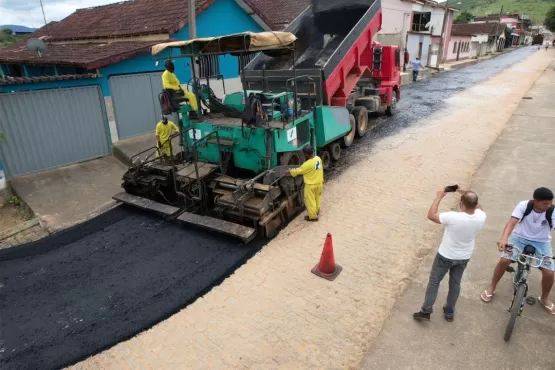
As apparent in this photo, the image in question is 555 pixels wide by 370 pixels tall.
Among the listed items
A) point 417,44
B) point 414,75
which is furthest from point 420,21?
point 414,75

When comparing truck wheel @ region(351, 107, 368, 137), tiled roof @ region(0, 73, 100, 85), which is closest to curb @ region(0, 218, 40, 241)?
tiled roof @ region(0, 73, 100, 85)

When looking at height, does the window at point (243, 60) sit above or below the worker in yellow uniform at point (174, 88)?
above

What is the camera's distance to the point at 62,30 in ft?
46.9

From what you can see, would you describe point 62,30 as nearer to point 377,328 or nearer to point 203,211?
point 203,211

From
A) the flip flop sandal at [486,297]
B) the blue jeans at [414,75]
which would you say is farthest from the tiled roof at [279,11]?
the flip flop sandal at [486,297]

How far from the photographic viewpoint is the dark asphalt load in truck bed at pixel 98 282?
3791 mm

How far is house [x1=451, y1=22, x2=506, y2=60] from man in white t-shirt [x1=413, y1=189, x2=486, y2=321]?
134 feet

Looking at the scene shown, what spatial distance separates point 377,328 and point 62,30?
16.1m

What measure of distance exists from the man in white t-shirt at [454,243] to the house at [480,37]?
4075cm

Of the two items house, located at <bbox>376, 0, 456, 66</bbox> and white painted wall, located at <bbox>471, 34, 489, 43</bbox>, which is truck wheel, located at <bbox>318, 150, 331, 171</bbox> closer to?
house, located at <bbox>376, 0, 456, 66</bbox>

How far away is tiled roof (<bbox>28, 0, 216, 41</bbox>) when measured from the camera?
34.5ft

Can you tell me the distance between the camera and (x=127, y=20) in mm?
12039

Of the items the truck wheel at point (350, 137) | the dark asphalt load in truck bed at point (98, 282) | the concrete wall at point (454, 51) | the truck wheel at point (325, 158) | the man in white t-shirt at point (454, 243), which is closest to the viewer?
the man in white t-shirt at point (454, 243)

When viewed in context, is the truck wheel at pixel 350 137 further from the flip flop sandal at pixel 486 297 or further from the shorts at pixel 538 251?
the shorts at pixel 538 251
